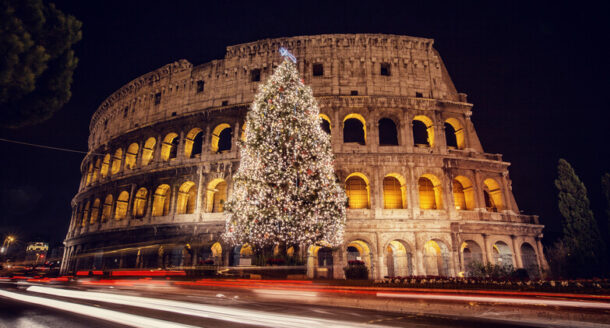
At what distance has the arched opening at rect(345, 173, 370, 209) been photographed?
21094 millimetres

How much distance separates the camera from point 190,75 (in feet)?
84.0

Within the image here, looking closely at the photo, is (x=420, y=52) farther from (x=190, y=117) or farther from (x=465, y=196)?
(x=190, y=117)

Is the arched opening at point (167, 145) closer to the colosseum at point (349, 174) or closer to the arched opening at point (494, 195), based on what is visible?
the colosseum at point (349, 174)

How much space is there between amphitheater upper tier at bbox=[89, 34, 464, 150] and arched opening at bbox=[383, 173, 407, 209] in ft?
17.8

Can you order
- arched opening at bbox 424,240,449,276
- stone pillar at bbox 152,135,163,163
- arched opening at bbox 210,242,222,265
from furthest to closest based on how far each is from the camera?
1. stone pillar at bbox 152,135,163,163
2. arched opening at bbox 210,242,222,265
3. arched opening at bbox 424,240,449,276

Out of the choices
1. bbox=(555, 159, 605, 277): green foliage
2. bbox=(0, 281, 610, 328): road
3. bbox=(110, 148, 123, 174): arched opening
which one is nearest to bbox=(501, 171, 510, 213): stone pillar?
bbox=(555, 159, 605, 277): green foliage

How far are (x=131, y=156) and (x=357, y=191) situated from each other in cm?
2039

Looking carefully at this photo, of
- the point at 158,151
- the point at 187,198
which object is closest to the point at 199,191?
the point at 187,198

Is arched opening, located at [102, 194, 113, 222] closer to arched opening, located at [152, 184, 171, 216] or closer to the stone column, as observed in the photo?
arched opening, located at [152, 184, 171, 216]

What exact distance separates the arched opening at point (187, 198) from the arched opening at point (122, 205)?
6053 millimetres

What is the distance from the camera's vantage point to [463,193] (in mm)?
22062

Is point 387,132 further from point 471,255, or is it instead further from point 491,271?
point 491,271

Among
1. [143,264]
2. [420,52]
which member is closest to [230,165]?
[143,264]

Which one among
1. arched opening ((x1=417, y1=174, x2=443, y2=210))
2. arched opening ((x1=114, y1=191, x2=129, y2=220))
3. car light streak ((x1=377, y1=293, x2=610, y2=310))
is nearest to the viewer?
car light streak ((x1=377, y1=293, x2=610, y2=310))
